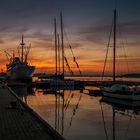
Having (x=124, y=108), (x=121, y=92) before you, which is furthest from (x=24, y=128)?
(x=121, y=92)

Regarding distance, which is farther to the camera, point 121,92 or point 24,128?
point 121,92

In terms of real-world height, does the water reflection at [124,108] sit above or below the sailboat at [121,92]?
below

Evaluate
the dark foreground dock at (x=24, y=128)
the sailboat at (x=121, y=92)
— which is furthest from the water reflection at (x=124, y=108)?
the dark foreground dock at (x=24, y=128)

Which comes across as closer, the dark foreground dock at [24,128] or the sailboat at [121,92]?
the dark foreground dock at [24,128]

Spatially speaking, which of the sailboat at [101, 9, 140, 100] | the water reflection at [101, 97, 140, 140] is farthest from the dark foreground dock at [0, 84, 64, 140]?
the sailboat at [101, 9, 140, 100]

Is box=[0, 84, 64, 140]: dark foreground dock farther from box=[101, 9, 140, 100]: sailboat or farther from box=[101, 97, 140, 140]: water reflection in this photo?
box=[101, 9, 140, 100]: sailboat

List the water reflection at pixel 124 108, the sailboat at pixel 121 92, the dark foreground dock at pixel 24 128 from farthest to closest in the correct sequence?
the sailboat at pixel 121 92 < the water reflection at pixel 124 108 < the dark foreground dock at pixel 24 128

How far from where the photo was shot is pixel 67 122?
26.0m

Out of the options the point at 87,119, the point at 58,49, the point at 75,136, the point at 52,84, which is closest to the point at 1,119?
the point at 75,136

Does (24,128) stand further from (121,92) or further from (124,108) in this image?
(121,92)

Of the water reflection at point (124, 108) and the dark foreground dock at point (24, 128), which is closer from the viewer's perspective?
the dark foreground dock at point (24, 128)

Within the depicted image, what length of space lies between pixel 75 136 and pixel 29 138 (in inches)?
263

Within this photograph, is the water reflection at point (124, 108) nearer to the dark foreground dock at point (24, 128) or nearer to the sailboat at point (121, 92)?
the sailboat at point (121, 92)

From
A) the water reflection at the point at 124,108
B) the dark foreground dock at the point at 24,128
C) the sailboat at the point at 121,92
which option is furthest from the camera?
the sailboat at the point at 121,92
